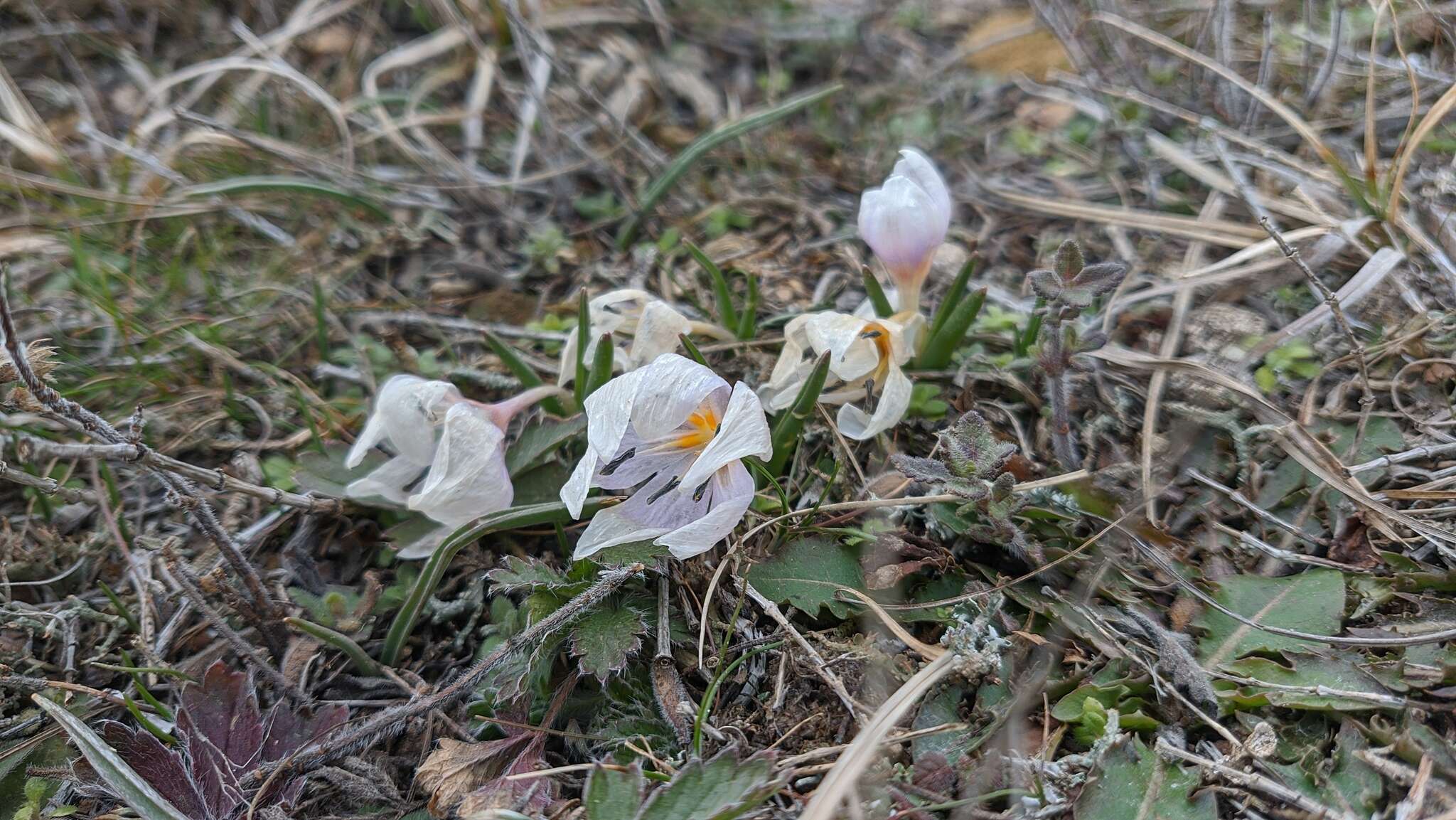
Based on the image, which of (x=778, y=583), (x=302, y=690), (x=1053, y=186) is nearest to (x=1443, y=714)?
(x=778, y=583)

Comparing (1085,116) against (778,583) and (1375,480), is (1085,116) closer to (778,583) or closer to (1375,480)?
(1375,480)

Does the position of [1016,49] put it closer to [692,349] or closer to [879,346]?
[879,346]

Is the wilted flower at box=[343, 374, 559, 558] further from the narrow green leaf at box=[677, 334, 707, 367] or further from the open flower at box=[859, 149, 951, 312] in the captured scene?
the open flower at box=[859, 149, 951, 312]

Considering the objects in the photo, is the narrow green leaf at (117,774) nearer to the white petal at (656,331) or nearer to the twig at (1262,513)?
the white petal at (656,331)

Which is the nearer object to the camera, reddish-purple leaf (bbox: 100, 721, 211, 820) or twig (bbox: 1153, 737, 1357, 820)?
twig (bbox: 1153, 737, 1357, 820)

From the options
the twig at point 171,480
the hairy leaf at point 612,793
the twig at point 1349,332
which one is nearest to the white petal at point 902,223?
the twig at point 1349,332

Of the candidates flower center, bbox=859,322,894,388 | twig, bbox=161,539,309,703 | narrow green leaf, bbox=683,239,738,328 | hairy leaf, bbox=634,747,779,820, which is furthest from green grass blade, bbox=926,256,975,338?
twig, bbox=161,539,309,703
